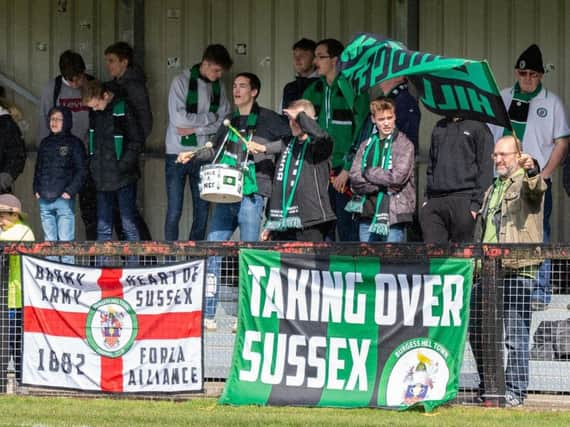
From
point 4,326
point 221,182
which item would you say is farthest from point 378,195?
point 4,326

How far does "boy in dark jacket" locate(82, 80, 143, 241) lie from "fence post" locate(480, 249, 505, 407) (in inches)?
183

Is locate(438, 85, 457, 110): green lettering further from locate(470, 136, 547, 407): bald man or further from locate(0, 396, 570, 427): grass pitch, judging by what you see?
locate(0, 396, 570, 427): grass pitch

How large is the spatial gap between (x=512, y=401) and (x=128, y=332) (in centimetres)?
279

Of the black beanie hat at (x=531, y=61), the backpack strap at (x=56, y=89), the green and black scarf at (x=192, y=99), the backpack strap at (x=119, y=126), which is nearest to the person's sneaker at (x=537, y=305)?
the black beanie hat at (x=531, y=61)

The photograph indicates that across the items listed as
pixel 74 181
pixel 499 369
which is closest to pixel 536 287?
pixel 499 369

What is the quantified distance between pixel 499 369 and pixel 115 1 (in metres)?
6.78

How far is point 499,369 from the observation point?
985 centimetres

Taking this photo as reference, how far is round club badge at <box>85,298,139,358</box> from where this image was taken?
1018 cm

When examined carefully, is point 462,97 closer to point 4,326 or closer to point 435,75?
point 435,75

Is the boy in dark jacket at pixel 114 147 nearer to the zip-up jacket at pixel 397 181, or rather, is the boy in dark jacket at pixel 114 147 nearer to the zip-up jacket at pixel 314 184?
the zip-up jacket at pixel 314 184

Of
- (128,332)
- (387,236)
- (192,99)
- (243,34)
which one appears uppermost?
(243,34)

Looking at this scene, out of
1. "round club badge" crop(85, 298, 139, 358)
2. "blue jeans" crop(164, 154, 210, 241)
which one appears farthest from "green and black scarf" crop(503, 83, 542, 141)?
"round club badge" crop(85, 298, 139, 358)

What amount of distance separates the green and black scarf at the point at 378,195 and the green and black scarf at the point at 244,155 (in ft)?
3.25

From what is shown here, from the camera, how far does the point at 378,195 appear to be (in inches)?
456
